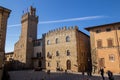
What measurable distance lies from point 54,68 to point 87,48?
9.65 m

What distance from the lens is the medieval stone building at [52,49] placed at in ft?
111

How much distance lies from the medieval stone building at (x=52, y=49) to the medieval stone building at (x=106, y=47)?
17.7ft

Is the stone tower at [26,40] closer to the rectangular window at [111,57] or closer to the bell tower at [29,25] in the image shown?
the bell tower at [29,25]

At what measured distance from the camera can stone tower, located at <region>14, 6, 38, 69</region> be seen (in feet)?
139

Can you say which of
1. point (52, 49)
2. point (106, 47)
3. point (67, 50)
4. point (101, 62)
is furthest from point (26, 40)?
point (106, 47)

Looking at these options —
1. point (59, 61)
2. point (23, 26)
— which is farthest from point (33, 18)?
point (59, 61)

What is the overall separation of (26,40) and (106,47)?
2447cm

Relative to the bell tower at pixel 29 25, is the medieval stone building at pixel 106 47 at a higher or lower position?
lower

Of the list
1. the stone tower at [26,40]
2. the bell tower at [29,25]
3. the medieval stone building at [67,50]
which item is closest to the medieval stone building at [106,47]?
the medieval stone building at [67,50]

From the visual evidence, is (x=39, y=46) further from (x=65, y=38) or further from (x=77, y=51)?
(x=77, y=51)

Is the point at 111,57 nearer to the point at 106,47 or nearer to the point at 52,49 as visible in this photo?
the point at 106,47

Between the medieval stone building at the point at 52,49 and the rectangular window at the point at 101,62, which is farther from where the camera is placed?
the medieval stone building at the point at 52,49

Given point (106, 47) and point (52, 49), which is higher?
point (52, 49)

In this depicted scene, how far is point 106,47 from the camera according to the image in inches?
1073
